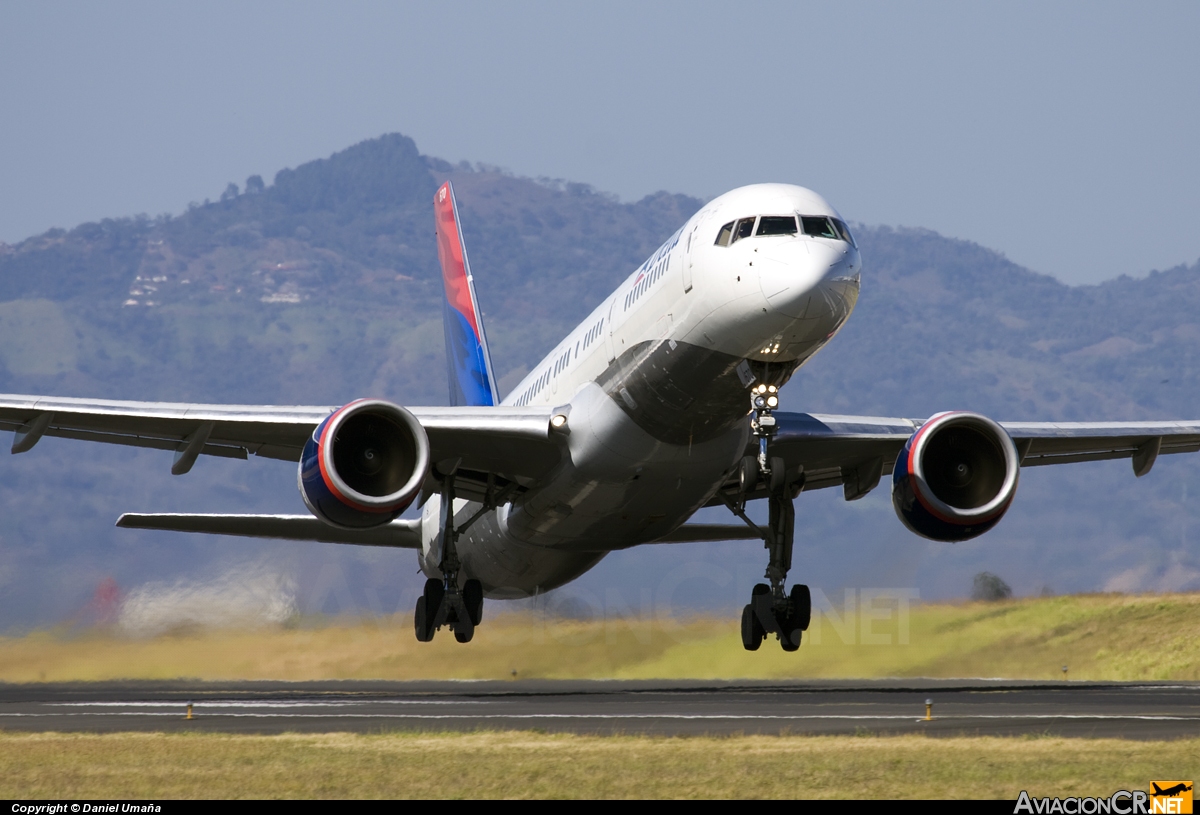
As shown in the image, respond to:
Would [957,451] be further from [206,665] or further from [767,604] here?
[206,665]

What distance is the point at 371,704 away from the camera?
28.9 metres

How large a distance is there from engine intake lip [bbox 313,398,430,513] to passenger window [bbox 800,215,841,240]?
6738 mm

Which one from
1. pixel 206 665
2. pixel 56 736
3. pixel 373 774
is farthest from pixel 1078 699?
pixel 206 665

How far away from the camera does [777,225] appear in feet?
73.6

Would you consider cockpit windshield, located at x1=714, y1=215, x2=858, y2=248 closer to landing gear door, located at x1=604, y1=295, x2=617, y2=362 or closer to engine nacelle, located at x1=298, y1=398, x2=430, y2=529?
landing gear door, located at x1=604, y1=295, x2=617, y2=362

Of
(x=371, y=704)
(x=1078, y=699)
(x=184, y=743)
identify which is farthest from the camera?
(x=371, y=704)

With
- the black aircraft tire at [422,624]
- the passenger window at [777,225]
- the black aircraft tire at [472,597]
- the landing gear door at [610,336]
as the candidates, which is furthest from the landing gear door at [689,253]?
the black aircraft tire at [422,624]

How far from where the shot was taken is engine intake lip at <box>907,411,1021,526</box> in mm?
25875

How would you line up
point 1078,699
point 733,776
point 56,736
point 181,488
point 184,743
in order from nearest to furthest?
point 733,776 < point 184,743 < point 56,736 < point 1078,699 < point 181,488

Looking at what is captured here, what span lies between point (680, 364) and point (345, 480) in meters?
5.56

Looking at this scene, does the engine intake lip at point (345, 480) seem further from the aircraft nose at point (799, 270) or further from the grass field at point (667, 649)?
the grass field at point (667, 649)

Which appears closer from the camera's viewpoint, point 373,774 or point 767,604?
point 373,774

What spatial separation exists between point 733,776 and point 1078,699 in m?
12.0

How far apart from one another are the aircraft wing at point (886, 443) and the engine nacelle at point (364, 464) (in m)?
5.69
